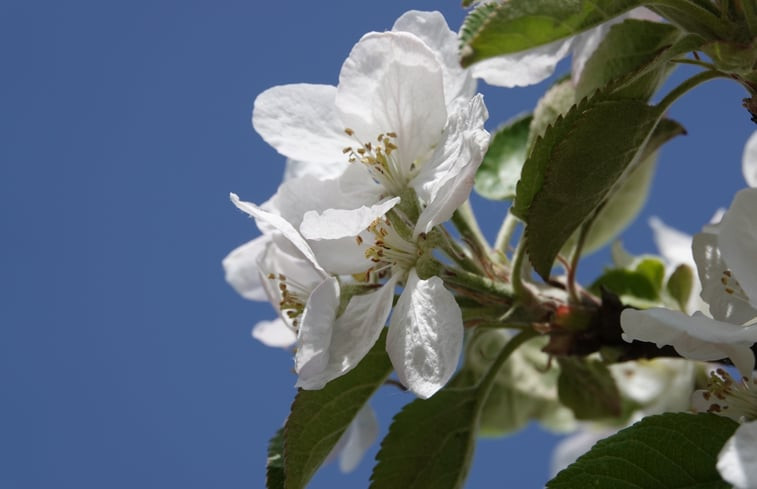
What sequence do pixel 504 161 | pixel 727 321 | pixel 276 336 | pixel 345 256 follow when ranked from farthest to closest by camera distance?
pixel 504 161
pixel 276 336
pixel 345 256
pixel 727 321

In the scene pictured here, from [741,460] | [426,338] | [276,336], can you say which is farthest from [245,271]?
[741,460]

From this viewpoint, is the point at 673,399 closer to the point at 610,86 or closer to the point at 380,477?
the point at 380,477

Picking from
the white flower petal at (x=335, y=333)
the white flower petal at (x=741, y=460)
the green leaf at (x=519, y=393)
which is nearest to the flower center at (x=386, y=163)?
the white flower petal at (x=335, y=333)

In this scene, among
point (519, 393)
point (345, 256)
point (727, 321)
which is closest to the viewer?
point (727, 321)

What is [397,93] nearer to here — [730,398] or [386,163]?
[386,163]

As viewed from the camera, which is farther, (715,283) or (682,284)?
(682,284)

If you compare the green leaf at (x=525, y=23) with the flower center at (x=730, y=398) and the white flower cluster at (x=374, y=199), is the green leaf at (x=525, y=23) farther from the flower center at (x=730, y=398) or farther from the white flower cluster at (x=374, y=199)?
the flower center at (x=730, y=398)
